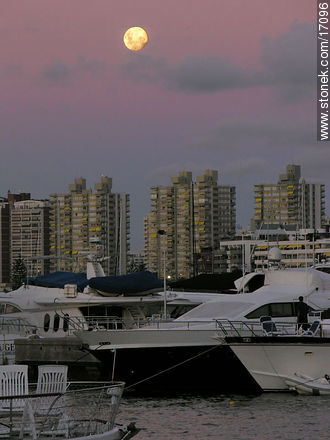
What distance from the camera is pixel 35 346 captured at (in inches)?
1469

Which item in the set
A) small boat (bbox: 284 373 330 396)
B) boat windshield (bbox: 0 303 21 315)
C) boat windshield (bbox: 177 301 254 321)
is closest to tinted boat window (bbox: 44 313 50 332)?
boat windshield (bbox: 0 303 21 315)

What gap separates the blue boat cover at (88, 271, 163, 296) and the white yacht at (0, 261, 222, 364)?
174mm

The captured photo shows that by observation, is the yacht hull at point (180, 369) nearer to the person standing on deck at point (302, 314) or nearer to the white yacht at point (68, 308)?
the person standing on deck at point (302, 314)

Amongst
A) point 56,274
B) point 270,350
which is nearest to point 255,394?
point 270,350

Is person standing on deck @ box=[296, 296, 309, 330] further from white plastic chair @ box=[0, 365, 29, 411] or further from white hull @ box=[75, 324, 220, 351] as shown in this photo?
white plastic chair @ box=[0, 365, 29, 411]

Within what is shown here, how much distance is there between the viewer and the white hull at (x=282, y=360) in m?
31.4

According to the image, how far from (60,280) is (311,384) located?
16.3m

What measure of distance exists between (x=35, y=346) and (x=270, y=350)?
30.9 feet

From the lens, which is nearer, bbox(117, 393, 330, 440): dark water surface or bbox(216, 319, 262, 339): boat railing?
bbox(117, 393, 330, 440): dark water surface

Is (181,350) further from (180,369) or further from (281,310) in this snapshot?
(281,310)

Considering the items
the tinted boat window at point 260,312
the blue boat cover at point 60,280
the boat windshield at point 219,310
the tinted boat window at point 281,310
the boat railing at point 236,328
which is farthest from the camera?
the blue boat cover at point 60,280

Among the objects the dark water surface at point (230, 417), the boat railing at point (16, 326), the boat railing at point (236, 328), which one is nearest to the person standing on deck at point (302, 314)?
the boat railing at point (236, 328)

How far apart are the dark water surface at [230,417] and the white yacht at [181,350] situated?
1.14 metres

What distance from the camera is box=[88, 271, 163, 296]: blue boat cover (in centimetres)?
4109
